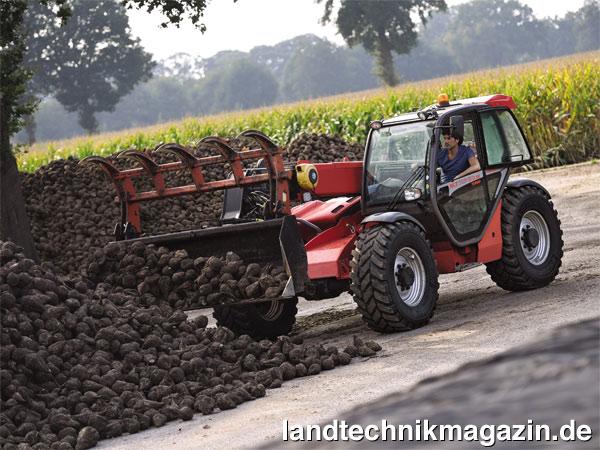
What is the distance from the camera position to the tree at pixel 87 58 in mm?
69625

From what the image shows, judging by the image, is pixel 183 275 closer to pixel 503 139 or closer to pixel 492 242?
pixel 492 242

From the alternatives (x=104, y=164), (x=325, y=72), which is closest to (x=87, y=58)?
(x=325, y=72)

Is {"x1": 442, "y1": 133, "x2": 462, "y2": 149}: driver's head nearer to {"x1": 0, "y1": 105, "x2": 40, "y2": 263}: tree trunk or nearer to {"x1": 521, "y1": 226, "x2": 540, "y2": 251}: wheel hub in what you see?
{"x1": 521, "y1": 226, "x2": 540, "y2": 251}: wheel hub


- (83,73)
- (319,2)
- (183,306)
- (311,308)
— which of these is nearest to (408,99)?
(311,308)

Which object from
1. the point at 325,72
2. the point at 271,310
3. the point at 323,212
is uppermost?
the point at 325,72

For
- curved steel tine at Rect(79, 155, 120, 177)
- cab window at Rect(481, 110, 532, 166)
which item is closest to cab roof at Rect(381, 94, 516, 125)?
cab window at Rect(481, 110, 532, 166)

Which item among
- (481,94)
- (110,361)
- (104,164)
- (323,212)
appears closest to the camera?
(110,361)

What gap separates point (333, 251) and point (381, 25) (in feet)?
191

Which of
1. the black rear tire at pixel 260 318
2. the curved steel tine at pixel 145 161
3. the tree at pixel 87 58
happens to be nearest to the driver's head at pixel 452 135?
the black rear tire at pixel 260 318

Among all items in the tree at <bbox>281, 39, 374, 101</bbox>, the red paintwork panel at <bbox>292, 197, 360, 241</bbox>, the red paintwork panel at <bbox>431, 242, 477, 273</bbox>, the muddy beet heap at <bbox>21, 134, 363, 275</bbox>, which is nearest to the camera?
the red paintwork panel at <bbox>292, 197, 360, 241</bbox>

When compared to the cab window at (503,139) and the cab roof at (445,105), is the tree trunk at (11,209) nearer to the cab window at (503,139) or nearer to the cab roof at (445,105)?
the cab roof at (445,105)

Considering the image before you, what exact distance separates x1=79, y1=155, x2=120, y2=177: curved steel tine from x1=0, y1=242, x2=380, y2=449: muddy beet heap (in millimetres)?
1407

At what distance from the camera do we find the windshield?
28.4 ft

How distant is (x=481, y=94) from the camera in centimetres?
2133
